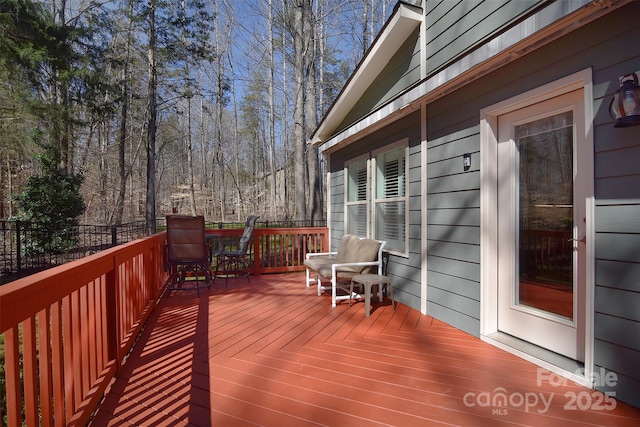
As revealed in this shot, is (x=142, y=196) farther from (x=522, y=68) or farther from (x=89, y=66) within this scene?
(x=522, y=68)

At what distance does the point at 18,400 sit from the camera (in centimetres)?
120

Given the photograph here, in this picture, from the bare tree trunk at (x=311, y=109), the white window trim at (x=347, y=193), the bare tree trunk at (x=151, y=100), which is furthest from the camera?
the bare tree trunk at (x=151, y=100)

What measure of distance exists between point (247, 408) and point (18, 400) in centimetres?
109

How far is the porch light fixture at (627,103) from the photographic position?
1743 mm

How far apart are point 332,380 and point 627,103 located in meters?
2.39

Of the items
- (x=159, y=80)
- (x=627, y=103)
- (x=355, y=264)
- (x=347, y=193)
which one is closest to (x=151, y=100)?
(x=159, y=80)

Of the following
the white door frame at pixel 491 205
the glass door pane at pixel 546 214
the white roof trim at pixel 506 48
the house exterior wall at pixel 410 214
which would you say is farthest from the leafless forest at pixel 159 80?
the glass door pane at pixel 546 214

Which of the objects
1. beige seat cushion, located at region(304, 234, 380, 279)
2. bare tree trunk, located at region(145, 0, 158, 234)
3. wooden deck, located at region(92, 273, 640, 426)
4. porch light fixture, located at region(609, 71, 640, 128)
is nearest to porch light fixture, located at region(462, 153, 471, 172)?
porch light fixture, located at region(609, 71, 640, 128)

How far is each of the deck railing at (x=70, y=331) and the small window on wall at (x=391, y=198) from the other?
2.97 metres

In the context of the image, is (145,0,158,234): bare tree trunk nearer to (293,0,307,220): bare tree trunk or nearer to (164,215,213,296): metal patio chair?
(293,0,307,220): bare tree trunk

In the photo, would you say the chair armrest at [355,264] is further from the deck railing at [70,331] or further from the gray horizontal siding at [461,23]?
the gray horizontal siding at [461,23]

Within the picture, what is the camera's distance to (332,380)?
7.25 ft

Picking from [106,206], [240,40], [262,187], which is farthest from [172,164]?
[240,40]

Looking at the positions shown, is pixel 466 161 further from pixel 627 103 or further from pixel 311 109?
pixel 311 109
